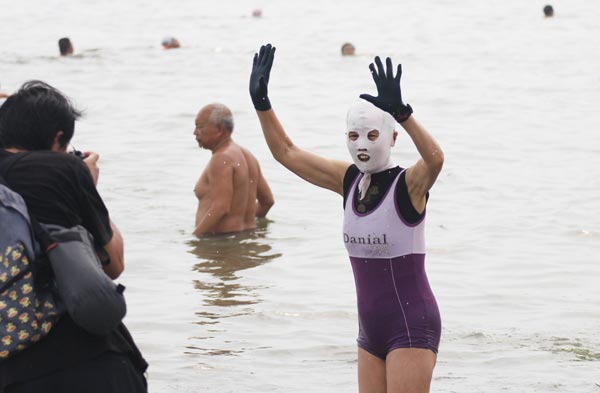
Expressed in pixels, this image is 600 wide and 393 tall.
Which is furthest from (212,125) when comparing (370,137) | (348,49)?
(348,49)

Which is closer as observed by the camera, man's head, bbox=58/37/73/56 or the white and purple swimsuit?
the white and purple swimsuit

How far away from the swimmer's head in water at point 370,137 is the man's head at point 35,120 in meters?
1.61

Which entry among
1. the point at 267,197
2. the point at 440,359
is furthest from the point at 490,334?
the point at 267,197

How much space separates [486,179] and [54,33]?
78.9 ft

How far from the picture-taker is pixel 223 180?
11.1 meters

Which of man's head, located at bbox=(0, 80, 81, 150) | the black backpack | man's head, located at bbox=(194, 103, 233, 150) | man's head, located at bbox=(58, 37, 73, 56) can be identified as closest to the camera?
the black backpack

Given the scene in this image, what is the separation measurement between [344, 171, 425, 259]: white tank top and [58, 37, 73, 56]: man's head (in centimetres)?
2579

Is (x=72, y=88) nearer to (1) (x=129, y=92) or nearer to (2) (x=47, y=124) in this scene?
(1) (x=129, y=92)

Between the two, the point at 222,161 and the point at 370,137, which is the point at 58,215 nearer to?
the point at 370,137

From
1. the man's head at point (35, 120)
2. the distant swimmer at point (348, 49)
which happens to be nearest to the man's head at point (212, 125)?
the man's head at point (35, 120)

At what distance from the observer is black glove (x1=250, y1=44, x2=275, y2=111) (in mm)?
5203

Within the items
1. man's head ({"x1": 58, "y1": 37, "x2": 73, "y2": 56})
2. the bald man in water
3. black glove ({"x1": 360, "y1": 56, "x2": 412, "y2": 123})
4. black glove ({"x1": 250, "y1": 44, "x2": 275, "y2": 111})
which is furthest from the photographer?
man's head ({"x1": 58, "y1": 37, "x2": 73, "y2": 56})

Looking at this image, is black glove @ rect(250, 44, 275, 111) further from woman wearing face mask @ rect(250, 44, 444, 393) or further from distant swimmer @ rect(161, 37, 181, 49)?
distant swimmer @ rect(161, 37, 181, 49)

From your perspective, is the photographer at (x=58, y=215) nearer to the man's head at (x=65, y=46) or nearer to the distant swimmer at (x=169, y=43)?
the man's head at (x=65, y=46)
